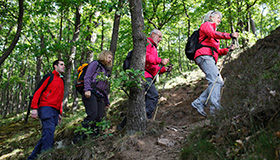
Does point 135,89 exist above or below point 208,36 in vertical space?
below

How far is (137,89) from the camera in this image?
13.3 feet

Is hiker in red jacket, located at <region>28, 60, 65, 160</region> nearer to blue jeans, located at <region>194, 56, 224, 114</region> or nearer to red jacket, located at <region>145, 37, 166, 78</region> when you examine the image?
red jacket, located at <region>145, 37, 166, 78</region>

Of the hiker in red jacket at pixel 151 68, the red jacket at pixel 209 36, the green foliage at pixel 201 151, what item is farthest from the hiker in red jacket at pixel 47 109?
the red jacket at pixel 209 36

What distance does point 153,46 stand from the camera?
193 inches

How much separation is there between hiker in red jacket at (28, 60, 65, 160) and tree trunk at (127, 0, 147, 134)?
1969 mm

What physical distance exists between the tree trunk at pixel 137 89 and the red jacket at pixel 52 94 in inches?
78.3

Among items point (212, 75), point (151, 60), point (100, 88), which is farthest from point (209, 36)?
point (100, 88)

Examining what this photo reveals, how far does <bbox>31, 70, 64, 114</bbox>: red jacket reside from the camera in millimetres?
4458

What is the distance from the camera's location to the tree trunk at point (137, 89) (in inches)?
157

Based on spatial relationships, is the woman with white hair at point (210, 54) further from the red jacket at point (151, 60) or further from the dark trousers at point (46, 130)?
the dark trousers at point (46, 130)

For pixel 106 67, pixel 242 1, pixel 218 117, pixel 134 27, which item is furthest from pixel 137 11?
pixel 242 1

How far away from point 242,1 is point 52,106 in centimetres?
1113

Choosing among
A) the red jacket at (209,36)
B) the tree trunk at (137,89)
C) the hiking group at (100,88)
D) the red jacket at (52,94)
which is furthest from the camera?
the red jacket at (52,94)

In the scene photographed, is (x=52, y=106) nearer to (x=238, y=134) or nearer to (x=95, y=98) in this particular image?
(x=95, y=98)
